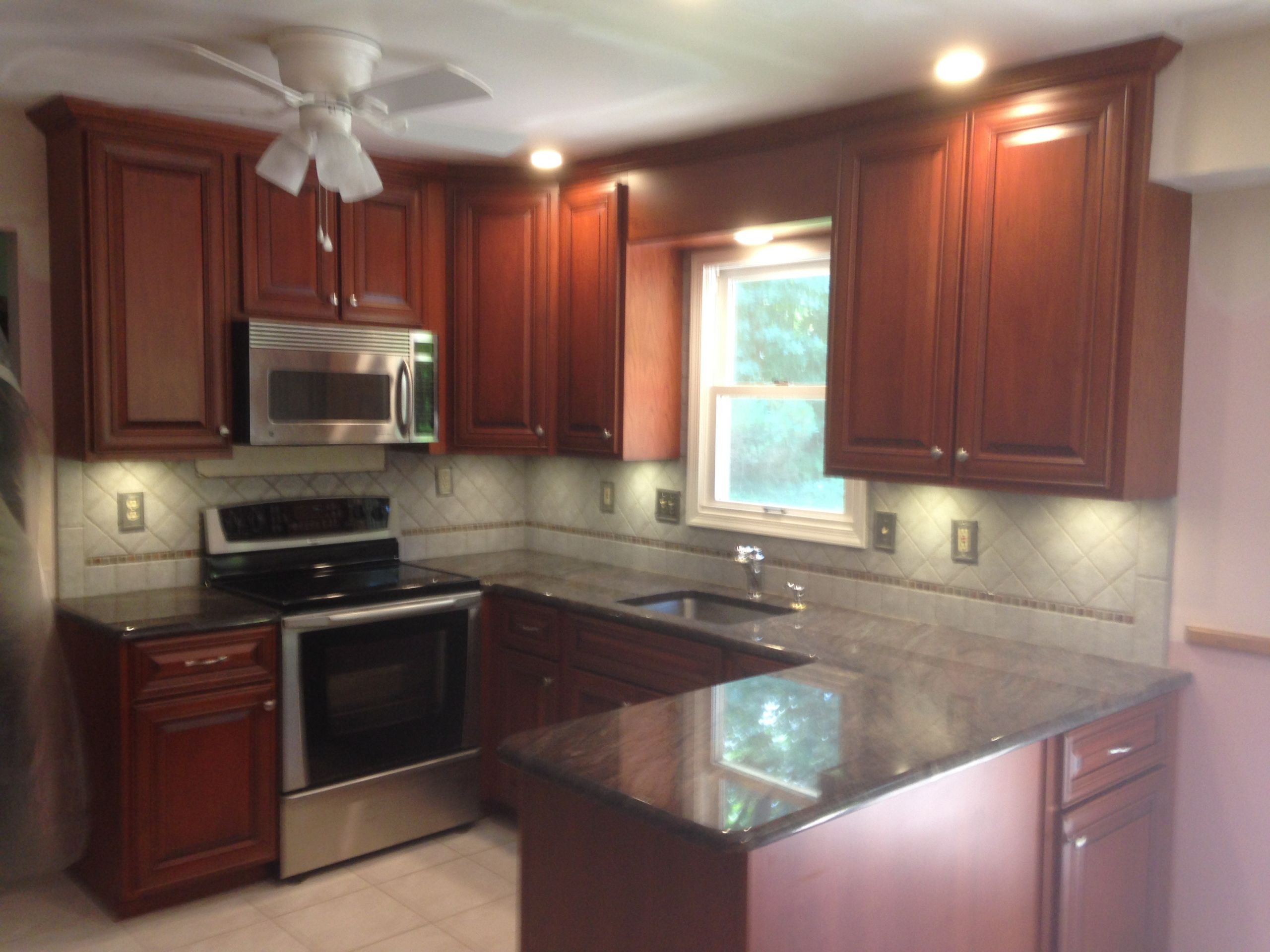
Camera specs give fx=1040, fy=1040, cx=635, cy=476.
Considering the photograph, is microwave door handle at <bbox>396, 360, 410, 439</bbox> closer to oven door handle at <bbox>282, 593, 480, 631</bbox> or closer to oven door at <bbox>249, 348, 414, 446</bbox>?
oven door at <bbox>249, 348, 414, 446</bbox>

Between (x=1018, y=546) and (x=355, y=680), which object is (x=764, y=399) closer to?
(x=1018, y=546)

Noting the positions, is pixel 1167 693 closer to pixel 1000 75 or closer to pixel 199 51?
pixel 1000 75

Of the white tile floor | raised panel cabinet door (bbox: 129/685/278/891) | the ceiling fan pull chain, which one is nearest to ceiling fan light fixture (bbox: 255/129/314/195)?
the ceiling fan pull chain

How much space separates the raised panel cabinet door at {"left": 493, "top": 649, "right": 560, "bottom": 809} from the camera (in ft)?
11.4

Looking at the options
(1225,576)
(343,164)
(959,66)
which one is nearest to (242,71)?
(343,164)

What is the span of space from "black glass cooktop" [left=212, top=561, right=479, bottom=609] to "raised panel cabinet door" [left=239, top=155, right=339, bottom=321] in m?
0.89

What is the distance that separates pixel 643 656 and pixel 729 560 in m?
0.68

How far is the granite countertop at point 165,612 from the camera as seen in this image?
2.94m

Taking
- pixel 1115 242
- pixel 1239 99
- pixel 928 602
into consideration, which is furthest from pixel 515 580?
pixel 1239 99

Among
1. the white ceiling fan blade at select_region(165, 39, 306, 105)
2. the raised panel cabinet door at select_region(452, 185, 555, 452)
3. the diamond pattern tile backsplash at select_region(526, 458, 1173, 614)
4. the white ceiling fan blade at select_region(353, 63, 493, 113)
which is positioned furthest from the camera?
the raised panel cabinet door at select_region(452, 185, 555, 452)

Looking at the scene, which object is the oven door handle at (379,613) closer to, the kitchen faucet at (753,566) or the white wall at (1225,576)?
the kitchen faucet at (753,566)

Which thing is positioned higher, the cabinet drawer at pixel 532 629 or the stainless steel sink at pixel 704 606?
the stainless steel sink at pixel 704 606

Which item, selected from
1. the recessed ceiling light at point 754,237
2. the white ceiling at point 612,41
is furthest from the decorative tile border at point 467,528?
the white ceiling at point 612,41

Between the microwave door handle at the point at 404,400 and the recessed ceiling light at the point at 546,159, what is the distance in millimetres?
837
